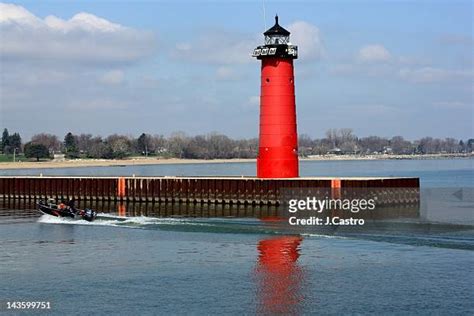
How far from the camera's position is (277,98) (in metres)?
60.1

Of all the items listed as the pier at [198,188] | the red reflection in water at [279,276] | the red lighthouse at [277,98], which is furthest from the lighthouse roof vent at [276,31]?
the red reflection in water at [279,276]

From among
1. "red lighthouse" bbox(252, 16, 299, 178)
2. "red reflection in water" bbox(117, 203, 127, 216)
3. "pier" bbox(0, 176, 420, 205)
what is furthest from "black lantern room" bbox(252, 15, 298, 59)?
"red reflection in water" bbox(117, 203, 127, 216)

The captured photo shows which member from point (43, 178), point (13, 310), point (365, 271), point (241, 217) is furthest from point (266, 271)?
point (43, 178)

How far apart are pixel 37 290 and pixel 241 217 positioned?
1067 inches

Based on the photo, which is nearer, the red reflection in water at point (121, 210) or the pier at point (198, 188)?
the red reflection in water at point (121, 210)

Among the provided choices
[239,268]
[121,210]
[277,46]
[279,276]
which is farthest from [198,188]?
[279,276]

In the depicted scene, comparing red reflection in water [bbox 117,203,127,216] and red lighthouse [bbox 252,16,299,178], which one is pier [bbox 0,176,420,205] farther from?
red lighthouse [bbox 252,16,299,178]

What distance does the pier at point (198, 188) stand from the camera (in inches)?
2392

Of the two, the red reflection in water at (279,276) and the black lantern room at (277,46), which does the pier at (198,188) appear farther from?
the red reflection in water at (279,276)

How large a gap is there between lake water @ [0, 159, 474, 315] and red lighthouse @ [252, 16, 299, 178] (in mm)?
12952

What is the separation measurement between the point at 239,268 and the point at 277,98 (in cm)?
2896

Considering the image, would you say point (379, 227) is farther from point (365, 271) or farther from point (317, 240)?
point (365, 271)

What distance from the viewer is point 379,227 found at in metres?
46.6

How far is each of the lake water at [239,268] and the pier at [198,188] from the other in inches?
446
